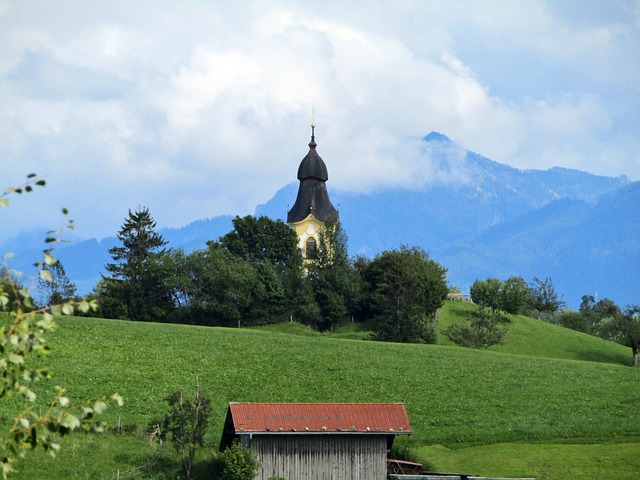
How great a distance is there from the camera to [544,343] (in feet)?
310

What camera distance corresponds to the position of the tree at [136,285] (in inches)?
3661

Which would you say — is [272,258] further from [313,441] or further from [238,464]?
[238,464]

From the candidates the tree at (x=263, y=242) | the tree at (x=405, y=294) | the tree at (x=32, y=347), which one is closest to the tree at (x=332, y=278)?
the tree at (x=405, y=294)

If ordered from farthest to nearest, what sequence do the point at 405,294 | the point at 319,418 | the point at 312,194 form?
the point at 312,194 < the point at 405,294 < the point at 319,418

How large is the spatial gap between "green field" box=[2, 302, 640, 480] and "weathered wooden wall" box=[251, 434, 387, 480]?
2666 millimetres

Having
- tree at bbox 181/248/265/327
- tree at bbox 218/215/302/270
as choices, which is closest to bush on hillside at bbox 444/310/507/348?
tree at bbox 181/248/265/327

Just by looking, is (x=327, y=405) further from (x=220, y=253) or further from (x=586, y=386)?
(x=220, y=253)

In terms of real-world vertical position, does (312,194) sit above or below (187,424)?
above

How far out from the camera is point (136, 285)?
94.8 metres

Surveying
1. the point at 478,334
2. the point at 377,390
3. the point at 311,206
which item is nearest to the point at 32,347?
the point at 377,390

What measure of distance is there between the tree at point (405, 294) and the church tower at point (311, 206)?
40.6 ft

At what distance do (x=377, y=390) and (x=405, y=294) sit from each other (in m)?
32.7

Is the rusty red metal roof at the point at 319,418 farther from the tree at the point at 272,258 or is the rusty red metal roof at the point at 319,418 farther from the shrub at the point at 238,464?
the tree at the point at 272,258

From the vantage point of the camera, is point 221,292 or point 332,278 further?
point 332,278
